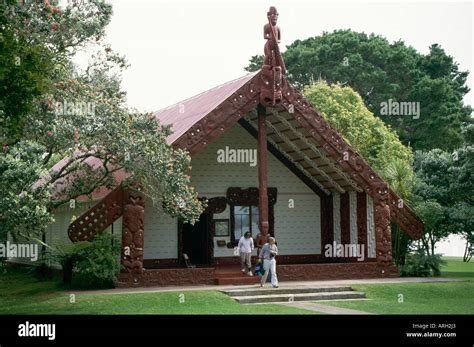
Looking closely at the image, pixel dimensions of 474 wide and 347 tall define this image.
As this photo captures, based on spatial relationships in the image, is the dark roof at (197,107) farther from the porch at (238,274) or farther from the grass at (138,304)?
the grass at (138,304)

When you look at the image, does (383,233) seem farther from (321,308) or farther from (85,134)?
(85,134)

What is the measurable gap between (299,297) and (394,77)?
37.6 m

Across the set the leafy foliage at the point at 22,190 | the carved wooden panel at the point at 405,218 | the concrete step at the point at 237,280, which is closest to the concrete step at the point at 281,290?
the concrete step at the point at 237,280

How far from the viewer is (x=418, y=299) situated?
21578 millimetres

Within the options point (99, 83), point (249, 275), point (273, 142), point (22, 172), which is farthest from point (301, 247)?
point (22, 172)

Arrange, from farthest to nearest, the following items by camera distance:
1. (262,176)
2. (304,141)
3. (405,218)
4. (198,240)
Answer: (198,240), (304,141), (405,218), (262,176)

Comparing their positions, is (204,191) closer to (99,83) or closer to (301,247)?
(301,247)

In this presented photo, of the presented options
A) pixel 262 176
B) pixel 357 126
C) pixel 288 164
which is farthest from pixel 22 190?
pixel 357 126

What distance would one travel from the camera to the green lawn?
19.0m

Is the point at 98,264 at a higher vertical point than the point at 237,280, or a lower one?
higher

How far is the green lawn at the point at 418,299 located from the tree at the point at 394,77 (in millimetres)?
28283

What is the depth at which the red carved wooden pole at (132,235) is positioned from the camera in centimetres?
2209

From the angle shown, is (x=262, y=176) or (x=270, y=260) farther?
(x=262, y=176)
